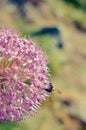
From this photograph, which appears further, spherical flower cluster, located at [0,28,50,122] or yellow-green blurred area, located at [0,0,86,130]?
yellow-green blurred area, located at [0,0,86,130]

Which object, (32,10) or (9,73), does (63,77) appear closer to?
(32,10)

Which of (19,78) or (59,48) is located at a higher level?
(59,48)

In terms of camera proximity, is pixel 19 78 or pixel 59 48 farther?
pixel 59 48

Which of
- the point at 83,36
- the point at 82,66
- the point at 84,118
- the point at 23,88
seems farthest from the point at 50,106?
the point at 23,88
